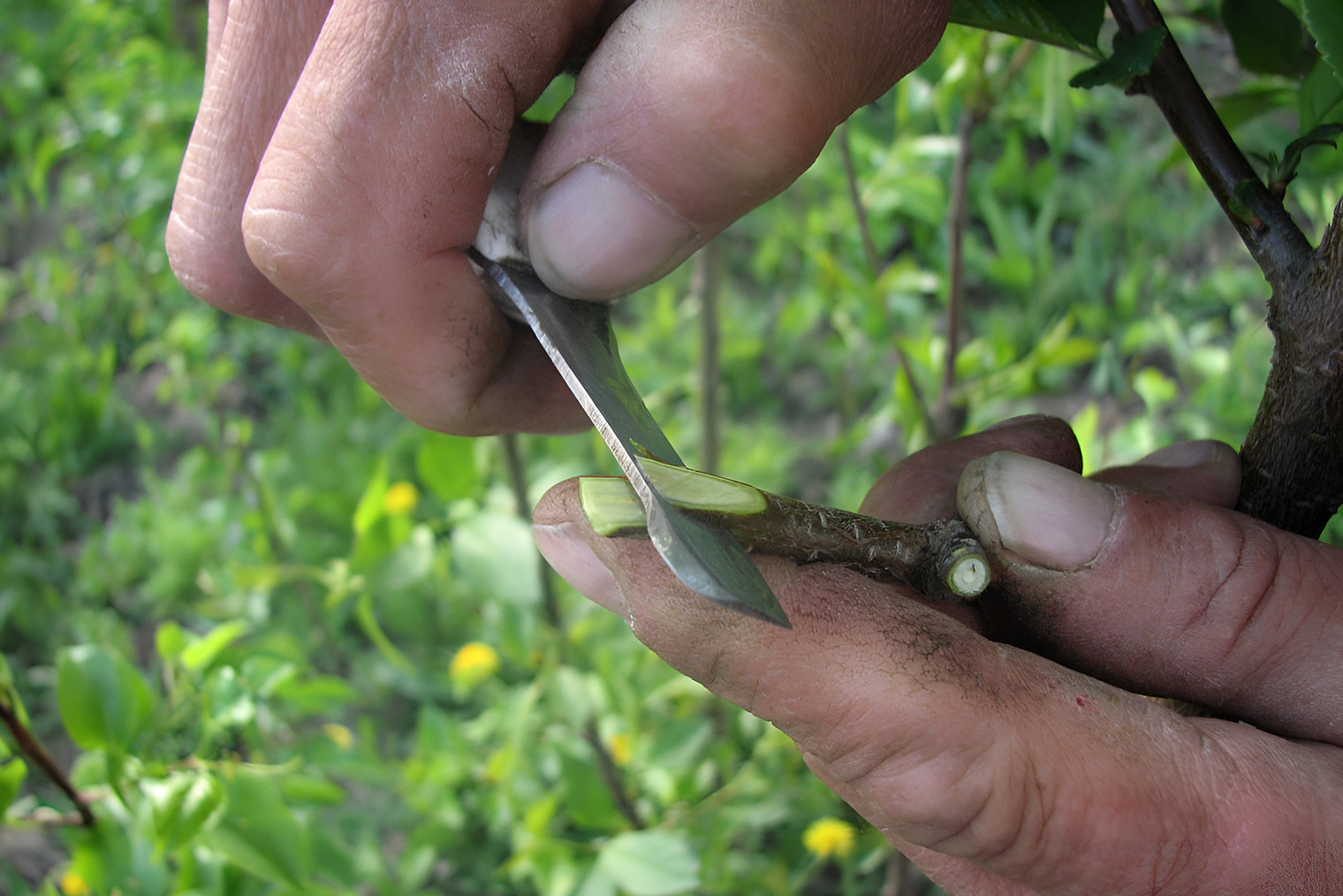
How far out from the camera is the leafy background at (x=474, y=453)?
0.96 m

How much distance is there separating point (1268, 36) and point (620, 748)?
1.34m

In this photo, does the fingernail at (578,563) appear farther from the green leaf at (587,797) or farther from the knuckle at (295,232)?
the green leaf at (587,797)

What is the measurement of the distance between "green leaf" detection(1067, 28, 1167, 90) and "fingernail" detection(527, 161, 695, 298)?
0.31 m

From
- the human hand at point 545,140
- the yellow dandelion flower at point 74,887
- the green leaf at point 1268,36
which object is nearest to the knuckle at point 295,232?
the human hand at point 545,140

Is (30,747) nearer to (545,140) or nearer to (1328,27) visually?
(545,140)

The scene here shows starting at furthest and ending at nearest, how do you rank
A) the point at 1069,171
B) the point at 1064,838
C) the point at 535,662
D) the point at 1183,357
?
the point at 1069,171, the point at 1183,357, the point at 535,662, the point at 1064,838

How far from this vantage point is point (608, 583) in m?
0.63

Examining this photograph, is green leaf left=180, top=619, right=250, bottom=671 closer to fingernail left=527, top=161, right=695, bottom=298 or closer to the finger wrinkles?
the finger wrinkles

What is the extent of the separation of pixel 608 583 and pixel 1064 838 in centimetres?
33

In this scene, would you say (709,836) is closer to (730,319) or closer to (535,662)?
(535,662)

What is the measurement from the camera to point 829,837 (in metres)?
1.40

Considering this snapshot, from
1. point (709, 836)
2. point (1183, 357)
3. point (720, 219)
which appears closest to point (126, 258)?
point (709, 836)

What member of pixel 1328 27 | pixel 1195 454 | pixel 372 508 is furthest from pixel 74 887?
pixel 1328 27

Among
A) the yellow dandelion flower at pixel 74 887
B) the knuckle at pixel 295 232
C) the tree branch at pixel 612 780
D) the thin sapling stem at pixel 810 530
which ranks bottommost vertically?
the tree branch at pixel 612 780
